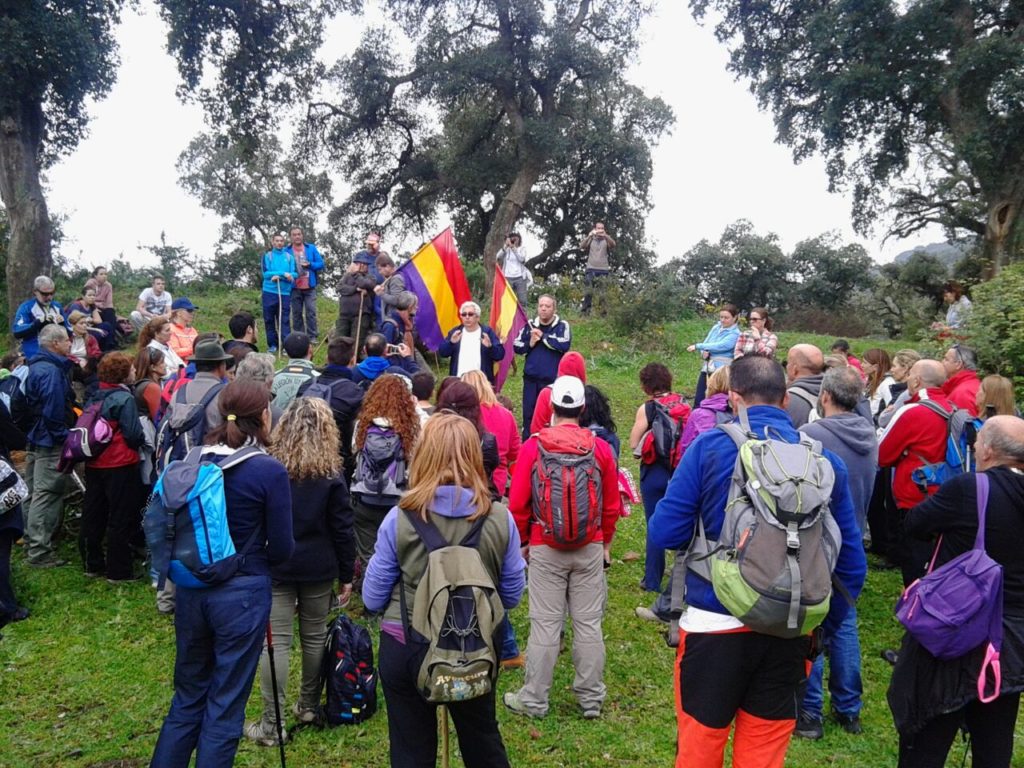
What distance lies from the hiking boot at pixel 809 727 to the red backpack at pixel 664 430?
188 centimetres

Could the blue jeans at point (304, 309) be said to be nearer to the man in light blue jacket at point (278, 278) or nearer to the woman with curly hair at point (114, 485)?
the man in light blue jacket at point (278, 278)

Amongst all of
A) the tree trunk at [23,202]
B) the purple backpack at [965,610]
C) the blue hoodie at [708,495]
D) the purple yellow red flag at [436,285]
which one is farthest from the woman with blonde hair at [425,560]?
the tree trunk at [23,202]

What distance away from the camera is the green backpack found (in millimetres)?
2830

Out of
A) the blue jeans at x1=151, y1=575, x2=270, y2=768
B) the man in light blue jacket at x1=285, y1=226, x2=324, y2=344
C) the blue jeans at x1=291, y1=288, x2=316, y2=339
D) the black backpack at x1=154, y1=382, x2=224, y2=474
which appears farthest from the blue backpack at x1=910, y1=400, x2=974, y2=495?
the blue jeans at x1=291, y1=288, x2=316, y2=339

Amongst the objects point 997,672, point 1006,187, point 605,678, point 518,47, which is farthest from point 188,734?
point 518,47

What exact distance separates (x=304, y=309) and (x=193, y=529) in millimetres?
10015

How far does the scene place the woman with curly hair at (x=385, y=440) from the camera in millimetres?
4949

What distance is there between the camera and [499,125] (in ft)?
76.8

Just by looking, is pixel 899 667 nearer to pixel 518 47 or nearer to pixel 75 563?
pixel 75 563

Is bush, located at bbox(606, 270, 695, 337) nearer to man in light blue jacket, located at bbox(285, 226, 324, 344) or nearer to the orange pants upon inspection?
man in light blue jacket, located at bbox(285, 226, 324, 344)

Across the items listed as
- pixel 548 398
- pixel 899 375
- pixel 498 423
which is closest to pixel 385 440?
pixel 498 423

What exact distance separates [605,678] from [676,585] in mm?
2150

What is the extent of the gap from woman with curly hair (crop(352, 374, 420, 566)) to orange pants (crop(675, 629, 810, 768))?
2555 millimetres

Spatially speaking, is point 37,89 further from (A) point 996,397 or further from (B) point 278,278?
(A) point 996,397
